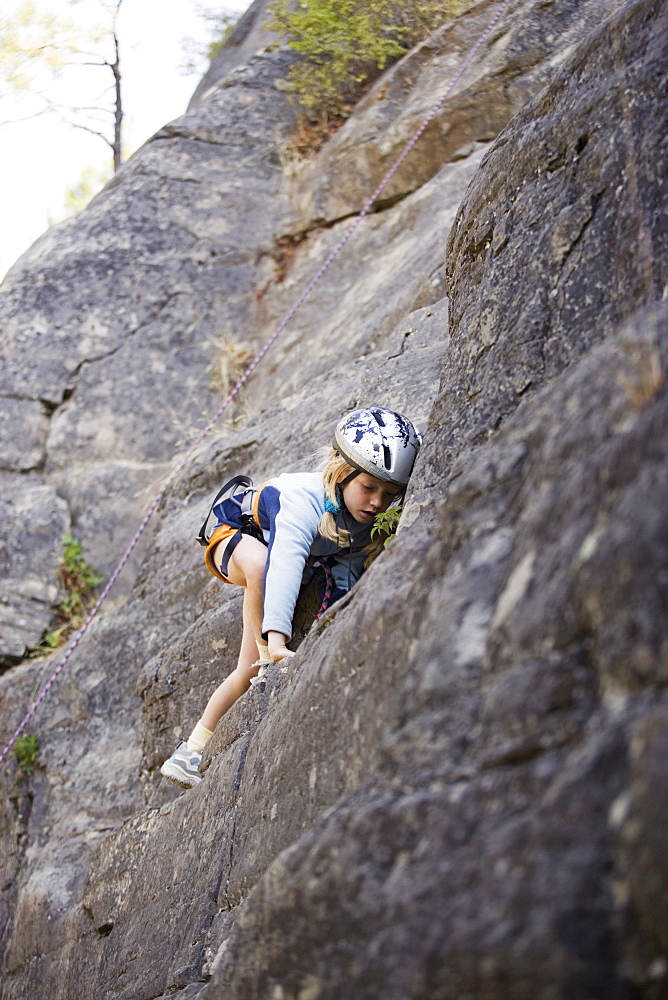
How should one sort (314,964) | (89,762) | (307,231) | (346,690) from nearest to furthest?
(314,964), (346,690), (89,762), (307,231)

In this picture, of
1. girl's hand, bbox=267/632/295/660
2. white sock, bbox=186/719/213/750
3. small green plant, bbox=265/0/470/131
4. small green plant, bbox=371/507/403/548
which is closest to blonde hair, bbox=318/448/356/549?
small green plant, bbox=371/507/403/548

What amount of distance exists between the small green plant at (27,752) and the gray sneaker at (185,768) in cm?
235

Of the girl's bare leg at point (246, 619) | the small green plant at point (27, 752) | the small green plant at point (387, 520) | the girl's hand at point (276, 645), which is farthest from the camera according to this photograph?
the small green plant at point (27, 752)

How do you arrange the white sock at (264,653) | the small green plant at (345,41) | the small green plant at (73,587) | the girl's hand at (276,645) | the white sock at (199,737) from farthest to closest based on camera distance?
the small green plant at (345,41)
the small green plant at (73,587)
the white sock at (199,737)
the white sock at (264,653)
the girl's hand at (276,645)

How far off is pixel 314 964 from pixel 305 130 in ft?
32.8

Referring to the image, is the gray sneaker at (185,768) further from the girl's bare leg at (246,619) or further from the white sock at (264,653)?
the white sock at (264,653)

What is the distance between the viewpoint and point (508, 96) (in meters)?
9.00

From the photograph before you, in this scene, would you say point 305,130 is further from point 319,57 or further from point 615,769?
point 615,769

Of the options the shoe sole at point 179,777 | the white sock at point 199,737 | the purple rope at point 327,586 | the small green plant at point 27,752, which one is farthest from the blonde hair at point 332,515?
the small green plant at point 27,752

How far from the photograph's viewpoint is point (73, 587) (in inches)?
322

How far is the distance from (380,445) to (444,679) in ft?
7.28

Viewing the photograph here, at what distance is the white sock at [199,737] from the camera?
4.74 meters

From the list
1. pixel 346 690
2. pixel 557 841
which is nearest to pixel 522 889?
pixel 557 841

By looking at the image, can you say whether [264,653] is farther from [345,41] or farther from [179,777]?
[345,41]
